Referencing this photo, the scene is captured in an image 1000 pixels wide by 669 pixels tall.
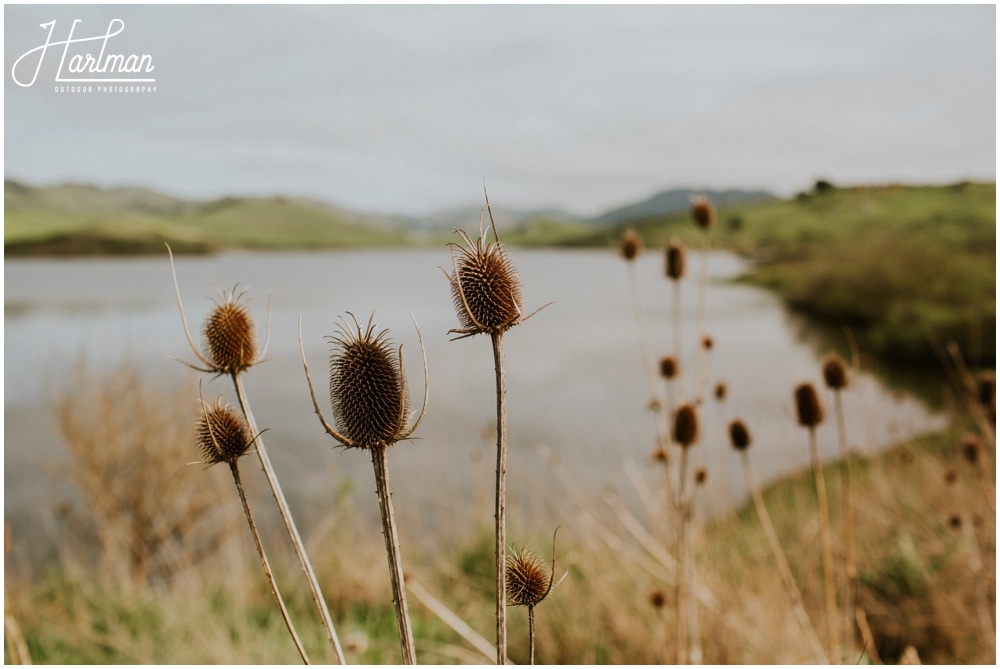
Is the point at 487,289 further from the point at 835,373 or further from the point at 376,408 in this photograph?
the point at 835,373

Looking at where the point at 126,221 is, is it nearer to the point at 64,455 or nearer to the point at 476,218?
the point at 64,455

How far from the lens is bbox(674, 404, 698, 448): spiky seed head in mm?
1364

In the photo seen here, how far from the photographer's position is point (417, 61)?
8.29 ft

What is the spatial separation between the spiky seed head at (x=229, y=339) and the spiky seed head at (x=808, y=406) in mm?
1147

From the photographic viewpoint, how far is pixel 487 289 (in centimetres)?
60

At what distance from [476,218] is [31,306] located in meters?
10.4

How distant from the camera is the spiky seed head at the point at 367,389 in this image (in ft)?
1.80

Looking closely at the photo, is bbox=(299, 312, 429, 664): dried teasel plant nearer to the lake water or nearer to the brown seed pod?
the brown seed pod

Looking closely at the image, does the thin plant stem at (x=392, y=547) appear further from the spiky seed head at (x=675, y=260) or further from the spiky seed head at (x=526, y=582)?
the spiky seed head at (x=675, y=260)

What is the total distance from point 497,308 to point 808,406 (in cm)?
106

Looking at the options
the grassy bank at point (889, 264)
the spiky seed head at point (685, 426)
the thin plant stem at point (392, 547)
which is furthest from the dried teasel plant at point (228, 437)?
the grassy bank at point (889, 264)

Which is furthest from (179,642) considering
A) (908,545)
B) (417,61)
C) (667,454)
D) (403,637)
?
(908,545)

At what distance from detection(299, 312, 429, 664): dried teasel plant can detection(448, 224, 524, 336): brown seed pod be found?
0.08 meters

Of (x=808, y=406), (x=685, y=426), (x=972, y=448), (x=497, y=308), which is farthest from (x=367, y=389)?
(x=972, y=448)
